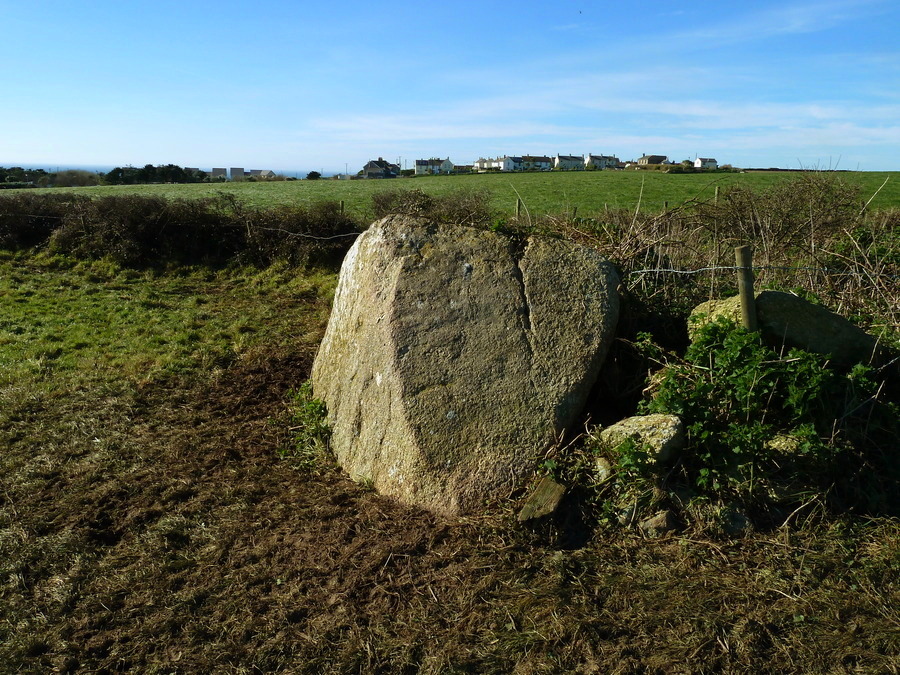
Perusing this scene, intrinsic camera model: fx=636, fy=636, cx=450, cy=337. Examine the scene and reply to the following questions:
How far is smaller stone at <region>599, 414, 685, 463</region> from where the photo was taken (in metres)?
4.76

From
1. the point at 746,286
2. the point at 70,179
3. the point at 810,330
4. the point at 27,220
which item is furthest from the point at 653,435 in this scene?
the point at 70,179

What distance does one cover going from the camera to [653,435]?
4855mm

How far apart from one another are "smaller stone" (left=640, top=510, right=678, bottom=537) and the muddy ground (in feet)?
0.34

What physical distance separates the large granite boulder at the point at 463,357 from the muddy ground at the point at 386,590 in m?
0.34

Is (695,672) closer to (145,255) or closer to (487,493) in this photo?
(487,493)

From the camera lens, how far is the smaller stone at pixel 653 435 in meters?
4.76

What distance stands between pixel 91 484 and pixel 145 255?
14.2 metres

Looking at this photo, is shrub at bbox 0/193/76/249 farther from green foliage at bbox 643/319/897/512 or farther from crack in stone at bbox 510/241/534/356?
green foliage at bbox 643/319/897/512

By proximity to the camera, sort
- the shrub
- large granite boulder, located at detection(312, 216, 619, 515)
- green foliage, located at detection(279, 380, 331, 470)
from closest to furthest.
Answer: large granite boulder, located at detection(312, 216, 619, 515) < green foliage, located at detection(279, 380, 331, 470) < the shrub

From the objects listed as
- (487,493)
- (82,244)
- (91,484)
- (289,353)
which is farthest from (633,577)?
(82,244)

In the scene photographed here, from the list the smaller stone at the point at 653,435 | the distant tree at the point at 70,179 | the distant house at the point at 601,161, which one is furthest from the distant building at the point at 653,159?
the smaller stone at the point at 653,435

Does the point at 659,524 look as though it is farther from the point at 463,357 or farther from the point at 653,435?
the point at 463,357

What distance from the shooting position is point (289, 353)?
367 inches

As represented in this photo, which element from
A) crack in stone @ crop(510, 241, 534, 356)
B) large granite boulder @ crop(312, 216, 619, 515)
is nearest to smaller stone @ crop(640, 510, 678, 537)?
large granite boulder @ crop(312, 216, 619, 515)
